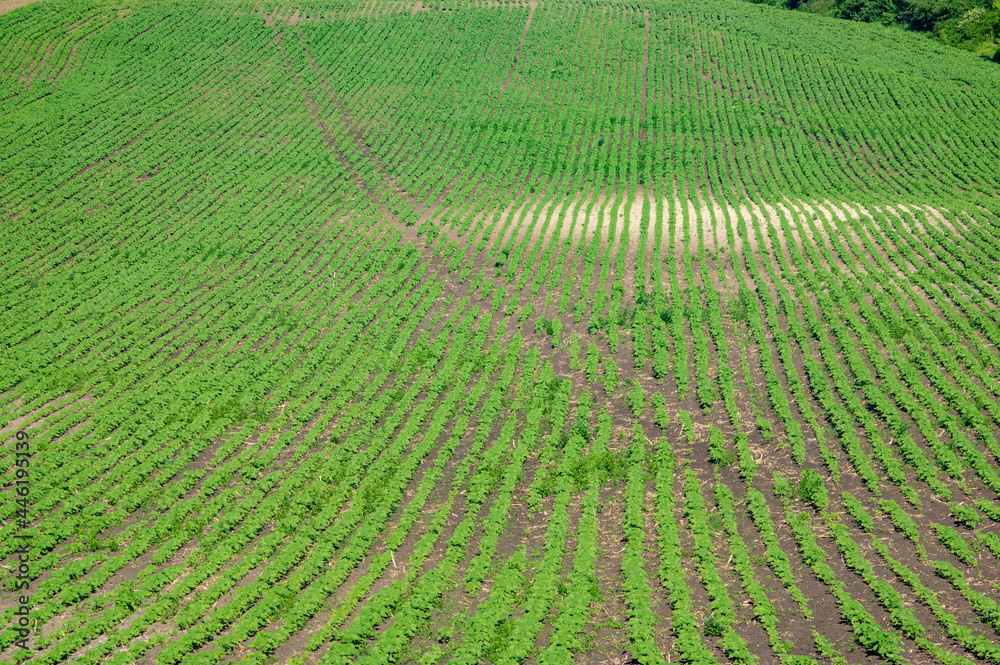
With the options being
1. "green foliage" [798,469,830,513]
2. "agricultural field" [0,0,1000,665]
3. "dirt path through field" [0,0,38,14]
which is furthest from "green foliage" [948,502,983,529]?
"dirt path through field" [0,0,38,14]

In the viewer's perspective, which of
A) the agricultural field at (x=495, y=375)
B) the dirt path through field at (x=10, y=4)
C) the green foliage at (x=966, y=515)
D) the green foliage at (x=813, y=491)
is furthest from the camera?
the dirt path through field at (x=10, y=4)

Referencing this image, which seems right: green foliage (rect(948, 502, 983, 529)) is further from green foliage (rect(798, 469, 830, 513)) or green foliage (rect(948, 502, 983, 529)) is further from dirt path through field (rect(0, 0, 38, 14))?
dirt path through field (rect(0, 0, 38, 14))

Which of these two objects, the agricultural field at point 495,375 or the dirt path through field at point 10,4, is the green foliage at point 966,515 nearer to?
the agricultural field at point 495,375

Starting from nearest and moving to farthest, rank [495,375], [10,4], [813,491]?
[813,491]
[495,375]
[10,4]

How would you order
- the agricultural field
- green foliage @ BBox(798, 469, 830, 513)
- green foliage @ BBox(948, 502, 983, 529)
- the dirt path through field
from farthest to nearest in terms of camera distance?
the dirt path through field < green foliage @ BBox(798, 469, 830, 513) < green foliage @ BBox(948, 502, 983, 529) < the agricultural field

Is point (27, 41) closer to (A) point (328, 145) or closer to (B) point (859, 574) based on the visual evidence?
(A) point (328, 145)

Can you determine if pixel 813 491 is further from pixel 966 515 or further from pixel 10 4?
pixel 10 4

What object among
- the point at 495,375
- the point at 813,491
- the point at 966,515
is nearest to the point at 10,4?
the point at 495,375

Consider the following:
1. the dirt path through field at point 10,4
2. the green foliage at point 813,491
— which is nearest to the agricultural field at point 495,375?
the green foliage at point 813,491

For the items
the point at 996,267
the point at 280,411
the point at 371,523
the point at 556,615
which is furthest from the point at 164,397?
the point at 996,267
